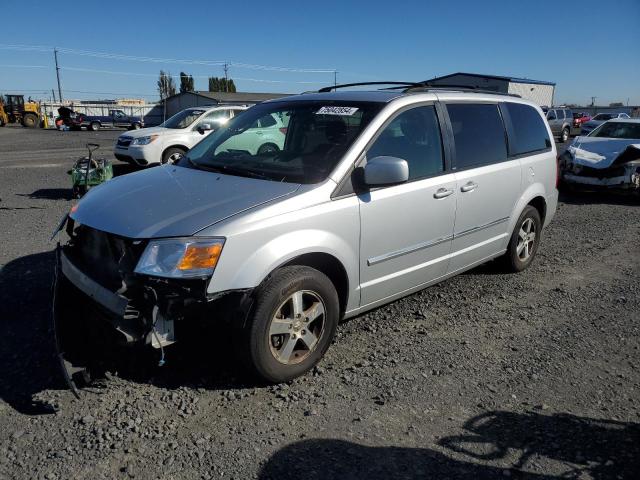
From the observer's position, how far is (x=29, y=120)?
41.7 meters

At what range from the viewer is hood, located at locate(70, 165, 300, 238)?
9.53 ft

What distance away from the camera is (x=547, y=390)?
3.29 m

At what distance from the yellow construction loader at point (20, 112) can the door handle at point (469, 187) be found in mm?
45862

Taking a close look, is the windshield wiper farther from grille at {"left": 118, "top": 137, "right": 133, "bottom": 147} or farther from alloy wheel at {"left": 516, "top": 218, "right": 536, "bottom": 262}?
grille at {"left": 118, "top": 137, "right": 133, "bottom": 147}

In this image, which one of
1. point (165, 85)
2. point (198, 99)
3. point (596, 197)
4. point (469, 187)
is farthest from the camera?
point (165, 85)

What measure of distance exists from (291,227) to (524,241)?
335 cm

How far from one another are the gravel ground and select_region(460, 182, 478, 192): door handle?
3.56 ft

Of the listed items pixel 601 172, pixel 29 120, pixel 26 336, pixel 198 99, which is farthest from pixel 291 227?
pixel 198 99

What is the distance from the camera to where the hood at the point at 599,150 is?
1034cm

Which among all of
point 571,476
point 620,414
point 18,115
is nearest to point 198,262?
point 571,476

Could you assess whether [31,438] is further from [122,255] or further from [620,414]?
[620,414]

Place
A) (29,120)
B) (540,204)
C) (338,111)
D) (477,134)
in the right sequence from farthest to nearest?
1. (29,120)
2. (540,204)
3. (477,134)
4. (338,111)

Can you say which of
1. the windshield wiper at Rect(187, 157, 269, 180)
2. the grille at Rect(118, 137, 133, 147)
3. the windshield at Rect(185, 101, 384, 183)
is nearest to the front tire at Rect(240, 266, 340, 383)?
the windshield at Rect(185, 101, 384, 183)

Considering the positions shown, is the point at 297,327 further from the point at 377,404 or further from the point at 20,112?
the point at 20,112
